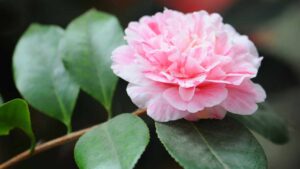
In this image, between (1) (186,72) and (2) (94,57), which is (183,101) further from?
(2) (94,57)

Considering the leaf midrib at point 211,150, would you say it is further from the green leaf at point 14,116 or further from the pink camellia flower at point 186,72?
the green leaf at point 14,116

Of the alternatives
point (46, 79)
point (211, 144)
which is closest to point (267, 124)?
point (211, 144)

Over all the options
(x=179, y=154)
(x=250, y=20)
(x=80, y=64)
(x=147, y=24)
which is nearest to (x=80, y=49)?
(x=80, y=64)

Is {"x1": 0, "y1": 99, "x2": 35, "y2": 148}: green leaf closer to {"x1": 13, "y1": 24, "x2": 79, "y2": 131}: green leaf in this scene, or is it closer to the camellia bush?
the camellia bush

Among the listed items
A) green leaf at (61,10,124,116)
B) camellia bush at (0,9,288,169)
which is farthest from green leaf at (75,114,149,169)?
green leaf at (61,10,124,116)

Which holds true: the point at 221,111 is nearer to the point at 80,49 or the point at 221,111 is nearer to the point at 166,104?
the point at 166,104

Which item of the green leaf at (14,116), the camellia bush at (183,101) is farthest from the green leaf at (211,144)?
the green leaf at (14,116)

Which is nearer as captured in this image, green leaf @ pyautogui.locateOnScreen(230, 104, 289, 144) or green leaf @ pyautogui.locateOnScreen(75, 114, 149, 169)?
green leaf @ pyautogui.locateOnScreen(75, 114, 149, 169)
